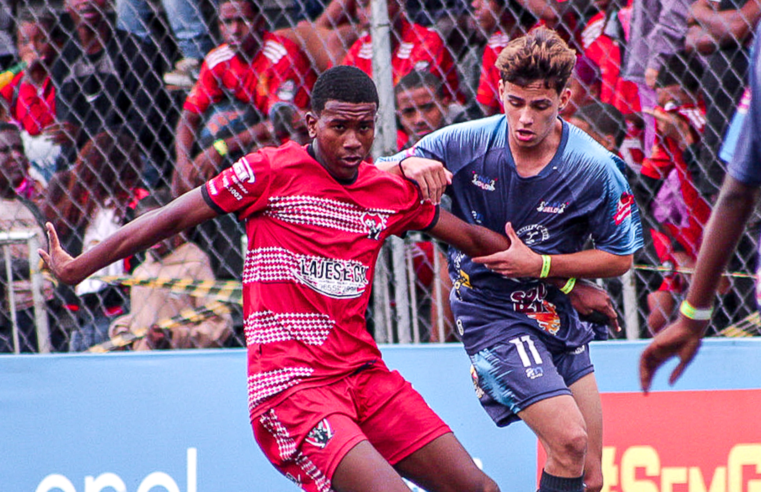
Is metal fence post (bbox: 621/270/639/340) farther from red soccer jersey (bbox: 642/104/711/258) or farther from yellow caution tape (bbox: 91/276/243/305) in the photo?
yellow caution tape (bbox: 91/276/243/305)

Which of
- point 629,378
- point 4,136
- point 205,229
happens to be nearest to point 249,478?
point 205,229

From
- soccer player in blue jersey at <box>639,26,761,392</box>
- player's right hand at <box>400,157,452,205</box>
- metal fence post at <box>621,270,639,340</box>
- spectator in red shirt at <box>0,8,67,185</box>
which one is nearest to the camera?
soccer player in blue jersey at <box>639,26,761,392</box>

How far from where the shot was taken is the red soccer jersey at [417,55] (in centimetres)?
493

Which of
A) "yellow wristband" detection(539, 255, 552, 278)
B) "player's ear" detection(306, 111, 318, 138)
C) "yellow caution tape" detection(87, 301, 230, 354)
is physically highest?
"player's ear" detection(306, 111, 318, 138)

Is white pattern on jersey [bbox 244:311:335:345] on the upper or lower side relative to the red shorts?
upper

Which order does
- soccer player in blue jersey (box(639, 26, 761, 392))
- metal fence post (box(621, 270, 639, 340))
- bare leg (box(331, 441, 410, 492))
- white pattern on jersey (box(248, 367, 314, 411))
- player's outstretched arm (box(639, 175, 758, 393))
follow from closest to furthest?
soccer player in blue jersey (box(639, 26, 761, 392))
player's outstretched arm (box(639, 175, 758, 393))
bare leg (box(331, 441, 410, 492))
white pattern on jersey (box(248, 367, 314, 411))
metal fence post (box(621, 270, 639, 340))

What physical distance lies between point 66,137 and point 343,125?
2.70 m

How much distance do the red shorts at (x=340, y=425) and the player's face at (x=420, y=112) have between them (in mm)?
1778

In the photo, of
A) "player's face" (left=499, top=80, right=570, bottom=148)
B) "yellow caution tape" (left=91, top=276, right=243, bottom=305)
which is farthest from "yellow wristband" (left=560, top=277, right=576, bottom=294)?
"yellow caution tape" (left=91, top=276, right=243, bottom=305)

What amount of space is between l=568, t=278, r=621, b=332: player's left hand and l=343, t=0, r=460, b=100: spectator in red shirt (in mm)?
1535

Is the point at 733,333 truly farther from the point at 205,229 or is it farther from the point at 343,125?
the point at 205,229

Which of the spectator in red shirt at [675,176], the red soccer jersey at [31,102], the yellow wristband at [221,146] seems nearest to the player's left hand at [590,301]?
the spectator in red shirt at [675,176]

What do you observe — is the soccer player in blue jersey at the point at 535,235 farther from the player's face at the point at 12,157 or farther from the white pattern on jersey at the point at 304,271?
the player's face at the point at 12,157

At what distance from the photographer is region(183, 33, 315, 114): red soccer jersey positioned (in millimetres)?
5211
